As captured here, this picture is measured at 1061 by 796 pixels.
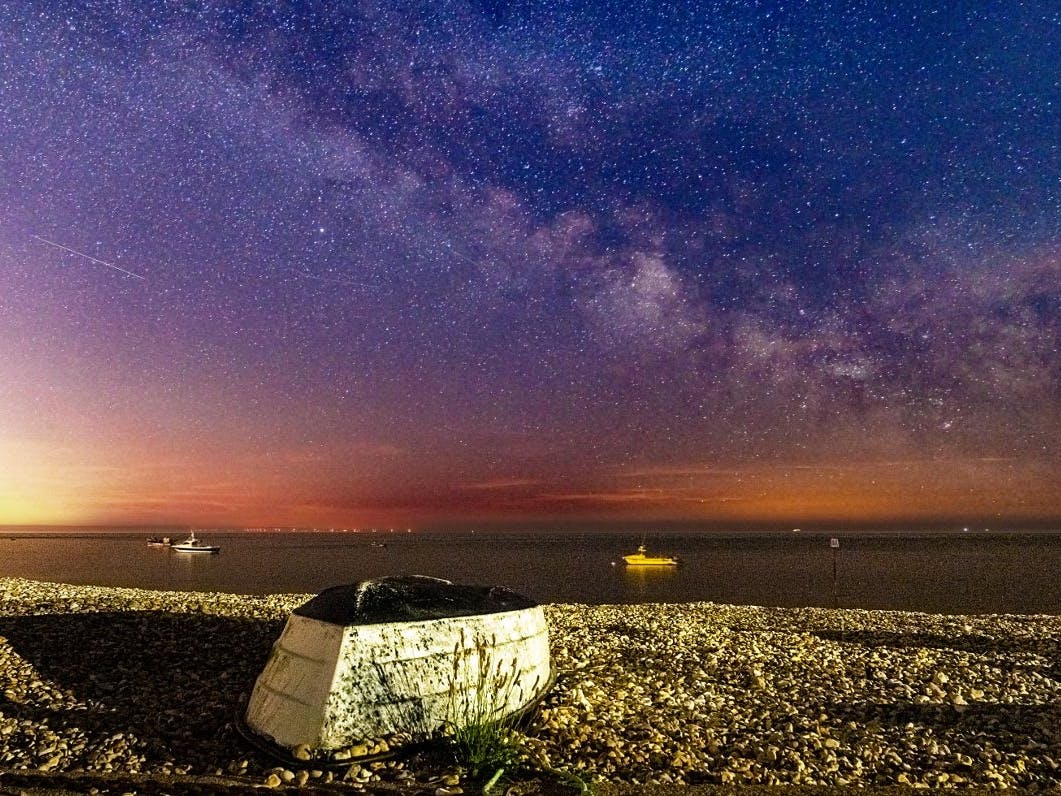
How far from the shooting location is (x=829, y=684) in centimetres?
1083

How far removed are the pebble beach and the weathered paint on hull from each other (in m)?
0.35

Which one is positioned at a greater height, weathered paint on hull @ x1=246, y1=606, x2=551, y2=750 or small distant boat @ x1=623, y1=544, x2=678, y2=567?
weathered paint on hull @ x1=246, y1=606, x2=551, y2=750

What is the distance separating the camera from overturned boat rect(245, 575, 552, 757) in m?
7.04

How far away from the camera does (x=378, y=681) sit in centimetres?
721

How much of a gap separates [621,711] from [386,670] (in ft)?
11.6

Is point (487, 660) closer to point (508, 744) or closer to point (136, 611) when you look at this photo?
point (508, 744)

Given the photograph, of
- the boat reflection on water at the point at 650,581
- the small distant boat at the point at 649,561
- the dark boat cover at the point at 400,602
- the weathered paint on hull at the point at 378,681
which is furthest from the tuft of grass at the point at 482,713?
the small distant boat at the point at 649,561

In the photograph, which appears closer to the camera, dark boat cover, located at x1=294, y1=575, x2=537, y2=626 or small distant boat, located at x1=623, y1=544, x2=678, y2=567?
dark boat cover, located at x1=294, y1=575, x2=537, y2=626

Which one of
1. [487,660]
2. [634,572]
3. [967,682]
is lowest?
[634,572]

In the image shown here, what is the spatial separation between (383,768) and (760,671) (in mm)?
7549

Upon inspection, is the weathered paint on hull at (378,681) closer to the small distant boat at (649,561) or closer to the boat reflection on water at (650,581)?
the boat reflection on water at (650,581)

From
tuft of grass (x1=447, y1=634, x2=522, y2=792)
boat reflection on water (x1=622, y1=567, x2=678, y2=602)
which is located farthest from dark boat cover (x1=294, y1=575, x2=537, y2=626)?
boat reflection on water (x1=622, y1=567, x2=678, y2=602)

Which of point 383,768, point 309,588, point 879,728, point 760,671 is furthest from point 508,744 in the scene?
point 309,588

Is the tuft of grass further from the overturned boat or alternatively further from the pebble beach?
the pebble beach
